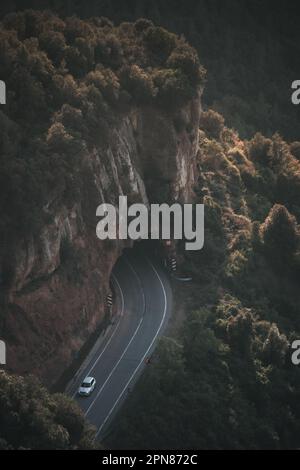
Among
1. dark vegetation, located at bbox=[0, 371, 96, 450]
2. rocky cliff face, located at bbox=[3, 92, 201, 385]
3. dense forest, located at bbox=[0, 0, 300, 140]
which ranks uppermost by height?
dense forest, located at bbox=[0, 0, 300, 140]

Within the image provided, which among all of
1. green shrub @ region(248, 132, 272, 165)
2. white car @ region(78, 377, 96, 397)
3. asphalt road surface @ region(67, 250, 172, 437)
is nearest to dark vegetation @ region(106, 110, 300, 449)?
asphalt road surface @ region(67, 250, 172, 437)

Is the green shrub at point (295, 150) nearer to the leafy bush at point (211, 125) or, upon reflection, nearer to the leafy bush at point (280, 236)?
the leafy bush at point (211, 125)

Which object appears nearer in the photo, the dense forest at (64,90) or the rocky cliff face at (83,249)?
the rocky cliff face at (83,249)

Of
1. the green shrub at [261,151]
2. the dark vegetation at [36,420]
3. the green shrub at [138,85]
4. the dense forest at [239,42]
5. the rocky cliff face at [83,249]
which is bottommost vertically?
the dark vegetation at [36,420]

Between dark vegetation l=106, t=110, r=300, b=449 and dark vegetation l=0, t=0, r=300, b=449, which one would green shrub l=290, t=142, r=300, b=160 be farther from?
dark vegetation l=106, t=110, r=300, b=449

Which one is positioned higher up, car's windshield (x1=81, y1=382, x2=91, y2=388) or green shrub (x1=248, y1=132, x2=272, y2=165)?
green shrub (x1=248, y1=132, x2=272, y2=165)

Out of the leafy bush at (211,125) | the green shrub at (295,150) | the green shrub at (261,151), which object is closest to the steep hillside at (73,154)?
the leafy bush at (211,125)

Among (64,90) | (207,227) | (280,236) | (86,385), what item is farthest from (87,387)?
(280,236)
